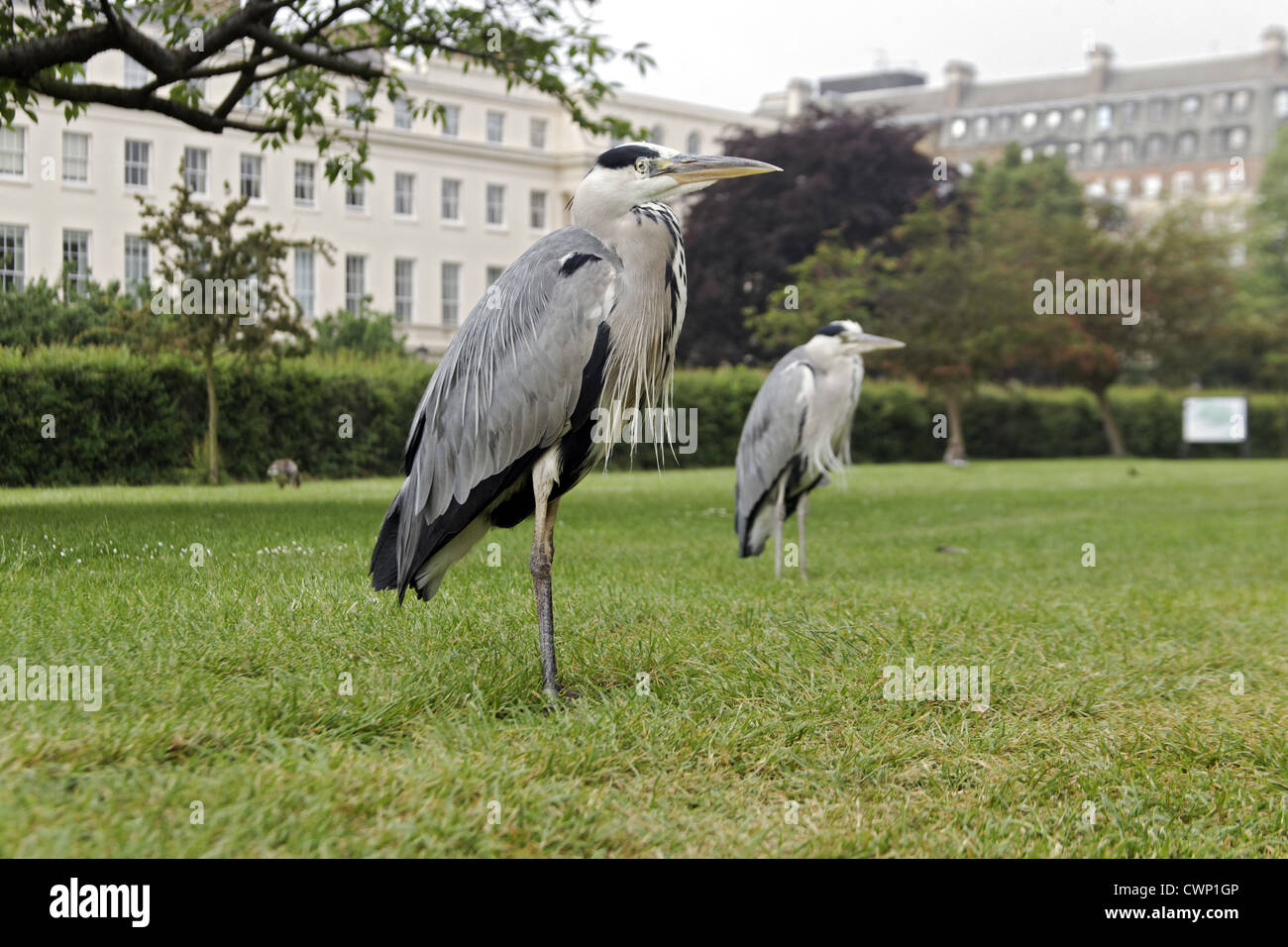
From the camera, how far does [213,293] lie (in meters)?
18.7

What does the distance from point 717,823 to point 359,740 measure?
3.94 feet

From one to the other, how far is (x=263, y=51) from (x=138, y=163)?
28091 mm

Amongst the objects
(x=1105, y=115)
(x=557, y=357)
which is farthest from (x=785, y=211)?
(x=1105, y=115)

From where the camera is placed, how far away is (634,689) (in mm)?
5043

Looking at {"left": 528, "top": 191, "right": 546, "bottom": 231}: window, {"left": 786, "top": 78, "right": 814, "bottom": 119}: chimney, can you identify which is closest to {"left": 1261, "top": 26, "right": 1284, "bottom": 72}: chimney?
{"left": 786, "top": 78, "right": 814, "bottom": 119}: chimney

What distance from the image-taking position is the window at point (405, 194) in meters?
50.2

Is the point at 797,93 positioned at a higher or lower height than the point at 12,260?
higher

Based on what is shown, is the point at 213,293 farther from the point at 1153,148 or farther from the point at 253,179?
the point at 1153,148

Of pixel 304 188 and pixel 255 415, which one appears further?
pixel 304 188

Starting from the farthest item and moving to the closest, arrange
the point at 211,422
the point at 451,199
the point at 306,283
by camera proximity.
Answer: the point at 451,199 < the point at 306,283 < the point at 211,422

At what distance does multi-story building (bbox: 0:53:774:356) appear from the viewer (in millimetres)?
34531

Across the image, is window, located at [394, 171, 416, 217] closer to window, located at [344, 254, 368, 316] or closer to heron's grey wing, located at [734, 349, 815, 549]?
window, located at [344, 254, 368, 316]

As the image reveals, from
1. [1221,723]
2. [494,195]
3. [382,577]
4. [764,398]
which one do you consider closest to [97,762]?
[382,577]

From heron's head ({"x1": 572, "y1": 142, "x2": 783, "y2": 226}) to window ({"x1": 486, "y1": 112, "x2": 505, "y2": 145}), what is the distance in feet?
171
